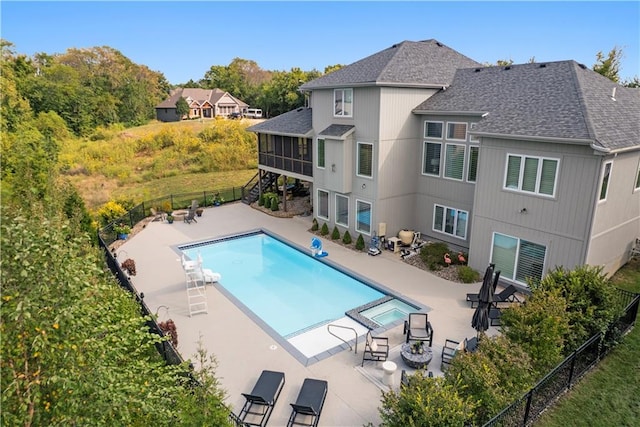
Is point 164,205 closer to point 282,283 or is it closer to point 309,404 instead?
point 282,283

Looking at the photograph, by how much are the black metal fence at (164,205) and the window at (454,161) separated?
51.1 feet

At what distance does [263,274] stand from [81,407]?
1334 centimetres

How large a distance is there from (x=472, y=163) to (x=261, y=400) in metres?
12.9

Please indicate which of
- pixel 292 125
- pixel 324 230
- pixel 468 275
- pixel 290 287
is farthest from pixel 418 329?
pixel 292 125

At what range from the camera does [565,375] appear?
9.49 m

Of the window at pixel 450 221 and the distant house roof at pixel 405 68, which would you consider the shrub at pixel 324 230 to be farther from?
the distant house roof at pixel 405 68

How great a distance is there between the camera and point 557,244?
13172 millimetres

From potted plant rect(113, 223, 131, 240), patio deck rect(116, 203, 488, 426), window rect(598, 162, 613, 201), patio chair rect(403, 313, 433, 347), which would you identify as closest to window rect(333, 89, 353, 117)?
patio deck rect(116, 203, 488, 426)

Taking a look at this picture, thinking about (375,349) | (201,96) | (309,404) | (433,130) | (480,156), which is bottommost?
(375,349)

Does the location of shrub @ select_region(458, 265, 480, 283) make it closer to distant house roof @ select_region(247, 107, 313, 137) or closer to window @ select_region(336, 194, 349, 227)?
window @ select_region(336, 194, 349, 227)

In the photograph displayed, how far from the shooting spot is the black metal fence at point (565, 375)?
8023 mm

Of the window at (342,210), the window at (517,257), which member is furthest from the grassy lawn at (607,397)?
the window at (342,210)

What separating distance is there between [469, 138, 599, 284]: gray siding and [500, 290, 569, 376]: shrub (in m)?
3.74

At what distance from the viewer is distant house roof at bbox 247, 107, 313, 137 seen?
22688mm
